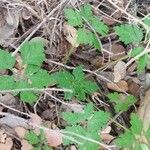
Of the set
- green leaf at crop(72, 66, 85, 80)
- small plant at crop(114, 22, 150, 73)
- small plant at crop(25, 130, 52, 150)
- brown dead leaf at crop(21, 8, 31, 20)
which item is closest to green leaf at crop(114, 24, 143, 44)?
small plant at crop(114, 22, 150, 73)

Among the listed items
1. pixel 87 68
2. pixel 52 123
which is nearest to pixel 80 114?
pixel 52 123

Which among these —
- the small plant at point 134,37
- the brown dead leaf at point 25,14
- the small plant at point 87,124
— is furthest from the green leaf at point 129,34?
the brown dead leaf at point 25,14

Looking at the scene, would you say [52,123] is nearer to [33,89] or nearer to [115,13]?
[33,89]

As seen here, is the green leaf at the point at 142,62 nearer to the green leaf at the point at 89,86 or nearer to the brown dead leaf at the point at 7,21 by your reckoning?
the green leaf at the point at 89,86

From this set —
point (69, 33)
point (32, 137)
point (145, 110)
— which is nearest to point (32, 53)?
point (69, 33)

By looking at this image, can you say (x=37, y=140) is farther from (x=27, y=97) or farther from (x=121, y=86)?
(x=121, y=86)

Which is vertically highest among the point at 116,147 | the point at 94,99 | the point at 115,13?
the point at 115,13

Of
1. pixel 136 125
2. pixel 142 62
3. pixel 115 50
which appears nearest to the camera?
pixel 136 125
